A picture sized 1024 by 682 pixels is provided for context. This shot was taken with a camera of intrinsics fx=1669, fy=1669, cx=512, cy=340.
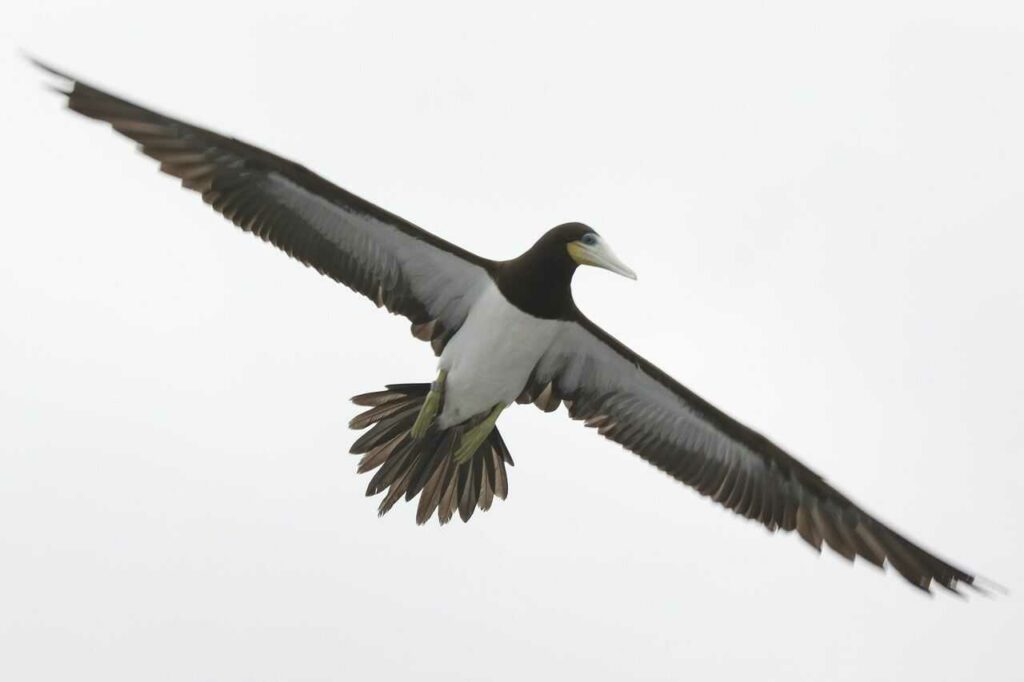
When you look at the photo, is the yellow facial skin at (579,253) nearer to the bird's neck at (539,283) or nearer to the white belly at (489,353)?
the bird's neck at (539,283)

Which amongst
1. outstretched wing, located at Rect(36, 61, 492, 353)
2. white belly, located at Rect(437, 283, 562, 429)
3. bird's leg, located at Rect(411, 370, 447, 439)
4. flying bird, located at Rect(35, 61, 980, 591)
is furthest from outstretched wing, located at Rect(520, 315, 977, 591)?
outstretched wing, located at Rect(36, 61, 492, 353)

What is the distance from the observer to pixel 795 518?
1392 cm

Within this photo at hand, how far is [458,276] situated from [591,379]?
1.53 meters

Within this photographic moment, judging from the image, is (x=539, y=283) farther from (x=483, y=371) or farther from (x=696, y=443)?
(x=696, y=443)

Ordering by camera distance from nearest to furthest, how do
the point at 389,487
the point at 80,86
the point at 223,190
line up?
the point at 80,86 → the point at 223,190 → the point at 389,487

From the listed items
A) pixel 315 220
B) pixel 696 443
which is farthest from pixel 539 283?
pixel 696 443

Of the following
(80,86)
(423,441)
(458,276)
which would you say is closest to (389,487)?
(423,441)

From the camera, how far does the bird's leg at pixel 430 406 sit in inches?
529

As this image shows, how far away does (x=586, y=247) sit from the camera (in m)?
12.8

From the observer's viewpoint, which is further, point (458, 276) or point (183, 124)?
point (458, 276)

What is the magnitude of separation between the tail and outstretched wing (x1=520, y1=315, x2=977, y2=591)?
0.72m

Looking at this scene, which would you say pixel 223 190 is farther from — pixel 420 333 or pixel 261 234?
pixel 420 333

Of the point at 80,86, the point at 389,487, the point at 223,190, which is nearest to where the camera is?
the point at 80,86

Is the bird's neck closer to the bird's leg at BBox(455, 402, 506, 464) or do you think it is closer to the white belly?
the white belly
